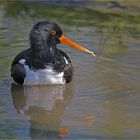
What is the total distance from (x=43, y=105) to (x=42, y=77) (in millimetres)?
727

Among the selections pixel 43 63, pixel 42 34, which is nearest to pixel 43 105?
pixel 43 63

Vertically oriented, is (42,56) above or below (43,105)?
above

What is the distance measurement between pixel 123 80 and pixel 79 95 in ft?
2.87

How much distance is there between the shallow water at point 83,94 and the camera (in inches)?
301

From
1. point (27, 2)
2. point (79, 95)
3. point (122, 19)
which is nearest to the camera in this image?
point (79, 95)

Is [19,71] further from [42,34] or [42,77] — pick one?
[42,34]

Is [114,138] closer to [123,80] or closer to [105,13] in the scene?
[123,80]

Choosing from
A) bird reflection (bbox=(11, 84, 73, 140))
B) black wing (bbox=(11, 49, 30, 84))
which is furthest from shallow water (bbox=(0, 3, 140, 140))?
black wing (bbox=(11, 49, 30, 84))

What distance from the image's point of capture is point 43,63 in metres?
9.33

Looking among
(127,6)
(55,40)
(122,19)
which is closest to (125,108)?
(55,40)

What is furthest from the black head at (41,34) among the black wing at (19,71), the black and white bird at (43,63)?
the black wing at (19,71)

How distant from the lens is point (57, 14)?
13.5 metres

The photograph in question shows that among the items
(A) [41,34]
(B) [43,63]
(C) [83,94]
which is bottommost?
(C) [83,94]

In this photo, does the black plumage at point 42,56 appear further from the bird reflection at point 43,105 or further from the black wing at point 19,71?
the bird reflection at point 43,105
